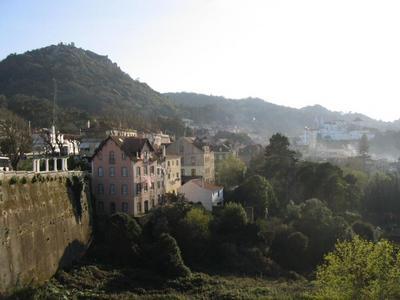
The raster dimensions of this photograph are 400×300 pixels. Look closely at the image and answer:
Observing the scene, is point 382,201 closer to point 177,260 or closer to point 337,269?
point 177,260

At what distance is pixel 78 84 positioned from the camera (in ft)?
520

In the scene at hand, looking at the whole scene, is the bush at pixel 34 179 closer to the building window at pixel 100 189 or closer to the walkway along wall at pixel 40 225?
the walkway along wall at pixel 40 225

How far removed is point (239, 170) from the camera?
70.6 m

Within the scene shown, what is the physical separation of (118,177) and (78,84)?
119 metres

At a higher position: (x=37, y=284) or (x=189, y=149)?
(x=189, y=149)

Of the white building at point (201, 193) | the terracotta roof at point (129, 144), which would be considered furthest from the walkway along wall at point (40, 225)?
the white building at point (201, 193)

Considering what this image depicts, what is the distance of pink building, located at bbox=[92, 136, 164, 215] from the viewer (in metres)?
46.4

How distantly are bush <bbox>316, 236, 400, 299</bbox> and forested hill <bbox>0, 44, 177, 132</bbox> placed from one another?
96.8 meters

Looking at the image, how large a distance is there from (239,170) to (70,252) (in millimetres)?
36830

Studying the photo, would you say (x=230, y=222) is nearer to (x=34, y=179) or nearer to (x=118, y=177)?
(x=118, y=177)

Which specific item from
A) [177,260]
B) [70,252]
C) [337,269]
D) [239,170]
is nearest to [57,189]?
[70,252]

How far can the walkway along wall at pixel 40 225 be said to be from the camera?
91.8 ft

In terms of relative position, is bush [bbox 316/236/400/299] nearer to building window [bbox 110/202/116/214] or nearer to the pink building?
the pink building

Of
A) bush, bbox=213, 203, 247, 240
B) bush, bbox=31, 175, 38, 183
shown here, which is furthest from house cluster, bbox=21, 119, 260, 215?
bush, bbox=213, 203, 247, 240
